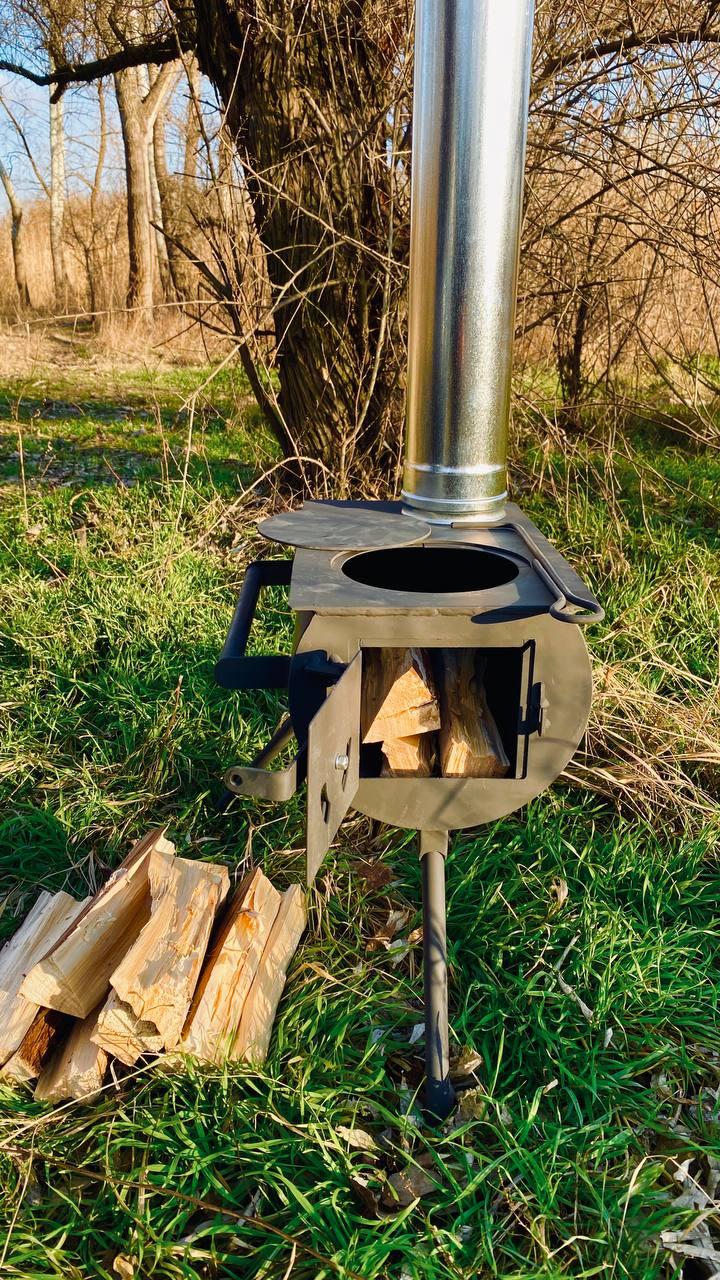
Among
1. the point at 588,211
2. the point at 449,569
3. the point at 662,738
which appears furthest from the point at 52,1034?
the point at 588,211

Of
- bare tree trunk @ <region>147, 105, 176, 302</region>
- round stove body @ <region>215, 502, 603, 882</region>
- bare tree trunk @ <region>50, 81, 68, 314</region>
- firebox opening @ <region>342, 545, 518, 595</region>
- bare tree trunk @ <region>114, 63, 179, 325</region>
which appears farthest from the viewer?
bare tree trunk @ <region>50, 81, 68, 314</region>

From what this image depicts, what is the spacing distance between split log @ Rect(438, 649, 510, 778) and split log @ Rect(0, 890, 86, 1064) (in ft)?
3.44

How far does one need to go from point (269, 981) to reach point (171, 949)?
311mm

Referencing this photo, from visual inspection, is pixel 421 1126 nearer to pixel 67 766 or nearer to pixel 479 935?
pixel 479 935

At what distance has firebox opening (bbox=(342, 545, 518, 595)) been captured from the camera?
2365 mm

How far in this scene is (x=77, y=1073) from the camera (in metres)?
2.02

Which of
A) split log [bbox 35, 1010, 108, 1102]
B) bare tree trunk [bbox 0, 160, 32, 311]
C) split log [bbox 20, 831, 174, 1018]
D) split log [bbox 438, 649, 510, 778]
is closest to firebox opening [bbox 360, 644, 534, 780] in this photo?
split log [bbox 438, 649, 510, 778]

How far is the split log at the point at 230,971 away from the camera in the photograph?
81.3 inches

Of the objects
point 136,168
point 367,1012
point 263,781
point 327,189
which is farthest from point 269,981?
point 136,168

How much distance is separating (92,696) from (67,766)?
38cm

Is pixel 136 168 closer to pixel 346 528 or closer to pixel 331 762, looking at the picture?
pixel 346 528

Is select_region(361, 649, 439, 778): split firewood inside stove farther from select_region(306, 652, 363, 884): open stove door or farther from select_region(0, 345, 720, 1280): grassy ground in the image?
select_region(0, 345, 720, 1280): grassy ground

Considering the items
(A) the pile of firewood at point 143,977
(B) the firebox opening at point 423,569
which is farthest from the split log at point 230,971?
(B) the firebox opening at point 423,569

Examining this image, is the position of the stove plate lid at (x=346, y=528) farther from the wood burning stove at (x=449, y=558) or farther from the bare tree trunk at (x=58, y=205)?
the bare tree trunk at (x=58, y=205)
